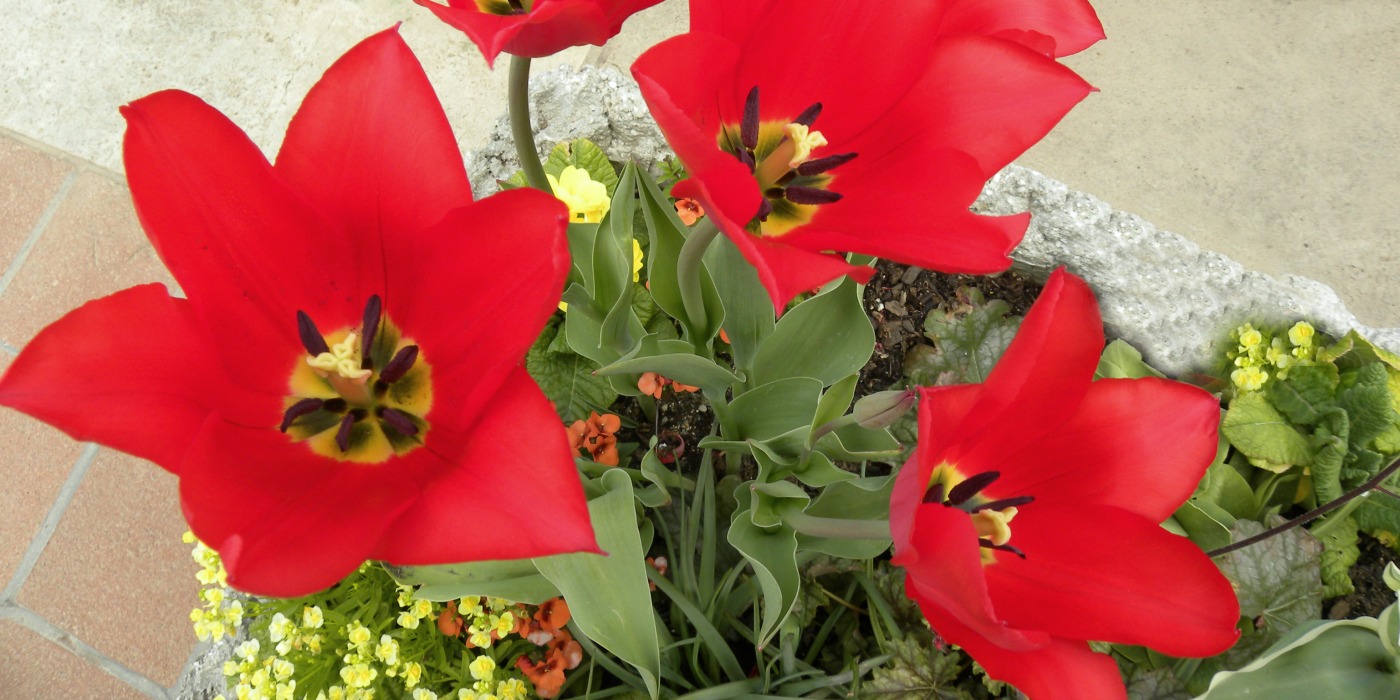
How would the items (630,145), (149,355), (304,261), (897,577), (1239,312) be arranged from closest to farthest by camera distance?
1. (149,355)
2. (304,261)
3. (897,577)
4. (1239,312)
5. (630,145)

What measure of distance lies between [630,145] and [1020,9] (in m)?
0.75

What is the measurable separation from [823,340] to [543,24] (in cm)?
41

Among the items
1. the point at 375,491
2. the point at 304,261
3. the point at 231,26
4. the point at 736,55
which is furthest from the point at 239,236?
the point at 231,26

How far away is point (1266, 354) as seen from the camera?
3.58 feet

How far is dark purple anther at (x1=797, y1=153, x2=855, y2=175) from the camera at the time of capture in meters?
0.59

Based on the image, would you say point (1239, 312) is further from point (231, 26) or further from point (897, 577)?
point (231, 26)

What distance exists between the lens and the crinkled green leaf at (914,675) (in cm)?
92

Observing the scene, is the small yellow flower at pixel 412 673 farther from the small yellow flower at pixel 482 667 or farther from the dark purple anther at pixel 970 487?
the dark purple anther at pixel 970 487

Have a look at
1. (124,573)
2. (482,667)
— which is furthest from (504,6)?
(124,573)

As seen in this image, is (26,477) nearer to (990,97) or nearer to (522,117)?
(522,117)

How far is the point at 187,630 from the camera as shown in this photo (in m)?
1.47

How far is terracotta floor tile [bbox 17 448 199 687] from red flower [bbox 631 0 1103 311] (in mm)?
1308

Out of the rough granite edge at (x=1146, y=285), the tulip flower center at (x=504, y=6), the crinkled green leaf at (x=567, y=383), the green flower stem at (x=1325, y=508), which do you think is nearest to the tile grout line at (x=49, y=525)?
the rough granite edge at (x=1146, y=285)

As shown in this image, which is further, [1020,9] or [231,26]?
[231,26]
